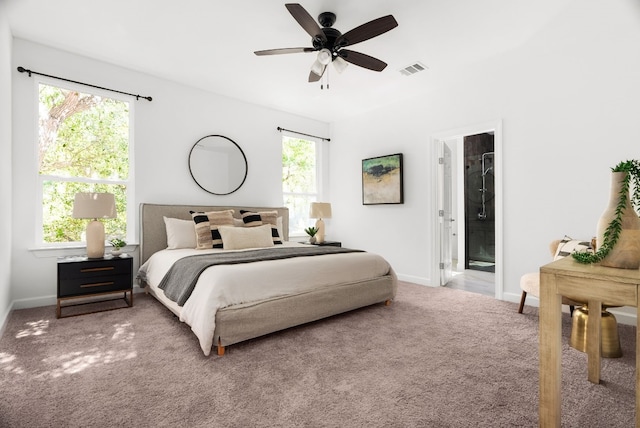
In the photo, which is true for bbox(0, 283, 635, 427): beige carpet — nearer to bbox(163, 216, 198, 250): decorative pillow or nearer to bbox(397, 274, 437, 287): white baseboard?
bbox(163, 216, 198, 250): decorative pillow

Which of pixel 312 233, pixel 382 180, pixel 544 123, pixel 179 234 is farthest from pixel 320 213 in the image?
pixel 544 123

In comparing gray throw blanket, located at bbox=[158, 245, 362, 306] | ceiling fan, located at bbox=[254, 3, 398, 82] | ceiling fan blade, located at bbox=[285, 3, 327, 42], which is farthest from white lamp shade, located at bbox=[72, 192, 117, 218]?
ceiling fan blade, located at bbox=[285, 3, 327, 42]

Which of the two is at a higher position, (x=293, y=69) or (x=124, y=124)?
(x=293, y=69)

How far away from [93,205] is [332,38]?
2802 mm

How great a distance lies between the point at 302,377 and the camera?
6.15 feet

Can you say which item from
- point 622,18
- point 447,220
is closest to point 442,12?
point 622,18

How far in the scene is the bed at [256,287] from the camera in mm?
2184

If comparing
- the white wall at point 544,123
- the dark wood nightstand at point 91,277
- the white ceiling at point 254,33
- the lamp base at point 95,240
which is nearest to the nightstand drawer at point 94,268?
the dark wood nightstand at point 91,277

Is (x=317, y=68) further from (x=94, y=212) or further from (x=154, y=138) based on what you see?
(x=94, y=212)

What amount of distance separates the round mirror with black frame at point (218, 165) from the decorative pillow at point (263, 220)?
51cm

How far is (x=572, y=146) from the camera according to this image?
120 inches

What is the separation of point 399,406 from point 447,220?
3.41 metres

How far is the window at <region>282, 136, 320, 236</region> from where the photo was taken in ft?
17.9

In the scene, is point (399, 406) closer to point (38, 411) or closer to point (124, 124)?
point (38, 411)
